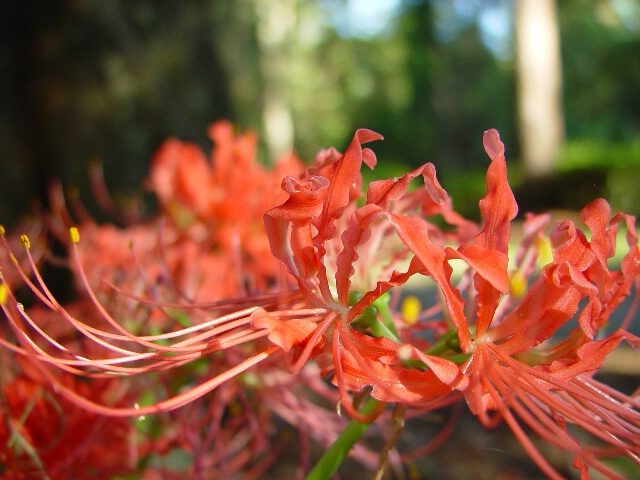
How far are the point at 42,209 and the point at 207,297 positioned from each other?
108 cm

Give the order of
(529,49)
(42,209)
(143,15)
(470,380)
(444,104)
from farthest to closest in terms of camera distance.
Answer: (444,104)
(529,49)
(143,15)
(42,209)
(470,380)

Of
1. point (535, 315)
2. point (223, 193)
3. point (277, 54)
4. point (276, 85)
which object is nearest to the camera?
point (535, 315)

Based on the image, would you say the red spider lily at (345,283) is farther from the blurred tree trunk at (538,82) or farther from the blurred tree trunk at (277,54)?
the blurred tree trunk at (277,54)

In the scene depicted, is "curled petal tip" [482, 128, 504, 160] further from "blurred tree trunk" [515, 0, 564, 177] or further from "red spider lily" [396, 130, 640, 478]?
"blurred tree trunk" [515, 0, 564, 177]

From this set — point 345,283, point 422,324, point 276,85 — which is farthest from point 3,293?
point 276,85

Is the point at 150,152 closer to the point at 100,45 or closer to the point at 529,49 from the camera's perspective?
the point at 100,45

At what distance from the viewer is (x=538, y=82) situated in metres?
6.99

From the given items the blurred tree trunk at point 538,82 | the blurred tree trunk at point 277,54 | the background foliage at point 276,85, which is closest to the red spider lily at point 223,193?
the background foliage at point 276,85

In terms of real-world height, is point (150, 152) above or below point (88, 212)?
above

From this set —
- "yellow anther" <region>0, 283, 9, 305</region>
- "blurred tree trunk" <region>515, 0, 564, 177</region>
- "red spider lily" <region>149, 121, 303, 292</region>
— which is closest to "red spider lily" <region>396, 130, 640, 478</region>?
"yellow anther" <region>0, 283, 9, 305</region>

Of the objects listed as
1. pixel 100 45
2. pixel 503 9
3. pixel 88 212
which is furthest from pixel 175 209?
pixel 503 9

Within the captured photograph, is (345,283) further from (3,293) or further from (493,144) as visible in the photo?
(3,293)

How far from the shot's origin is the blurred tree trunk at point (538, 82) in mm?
6836

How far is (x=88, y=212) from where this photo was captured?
2113 millimetres
